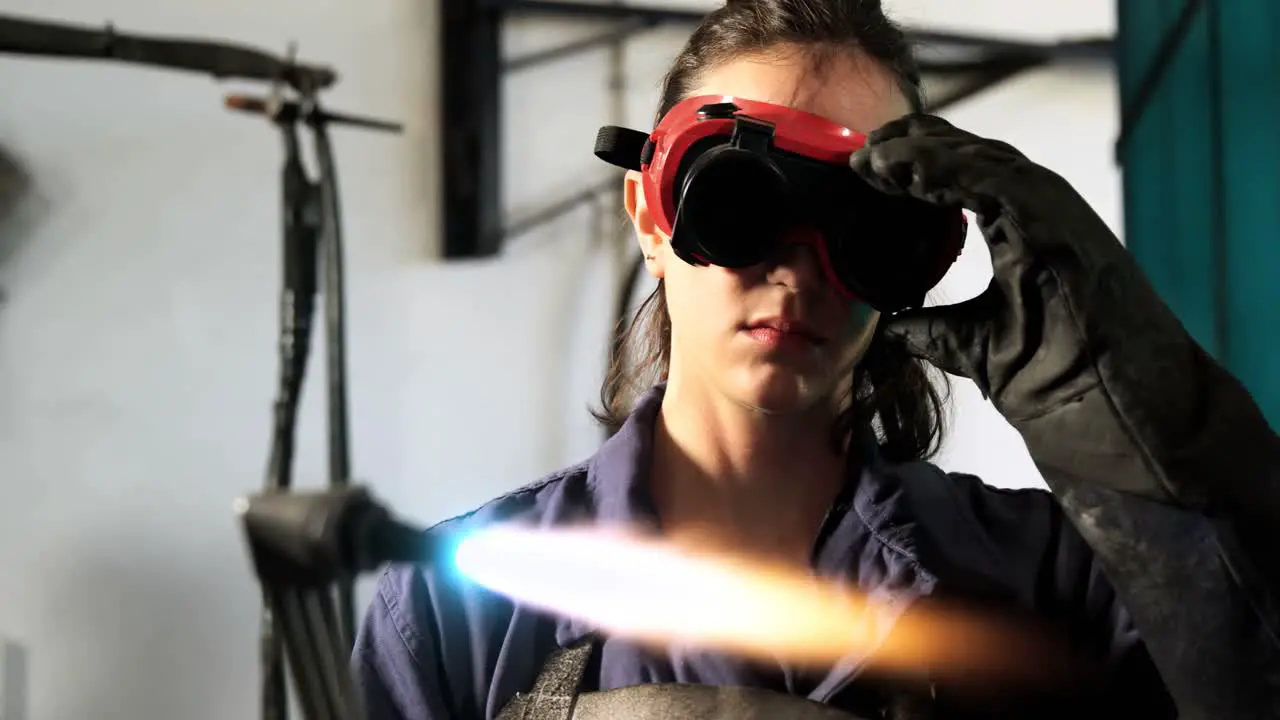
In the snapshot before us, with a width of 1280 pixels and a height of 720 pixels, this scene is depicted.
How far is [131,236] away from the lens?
3.96ft

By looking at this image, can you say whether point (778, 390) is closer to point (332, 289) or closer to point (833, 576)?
point (833, 576)

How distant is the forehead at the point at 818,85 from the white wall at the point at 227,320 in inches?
23.7

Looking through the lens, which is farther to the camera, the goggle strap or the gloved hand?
the goggle strap

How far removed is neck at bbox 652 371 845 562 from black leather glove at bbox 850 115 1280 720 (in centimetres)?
18

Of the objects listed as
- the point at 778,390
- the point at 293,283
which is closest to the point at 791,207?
the point at 778,390

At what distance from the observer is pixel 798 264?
24.0 inches

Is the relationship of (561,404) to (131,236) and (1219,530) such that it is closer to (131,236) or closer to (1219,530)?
(131,236)

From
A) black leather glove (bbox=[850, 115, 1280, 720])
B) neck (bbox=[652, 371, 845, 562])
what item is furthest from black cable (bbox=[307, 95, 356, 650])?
black leather glove (bbox=[850, 115, 1280, 720])

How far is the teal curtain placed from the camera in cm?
86

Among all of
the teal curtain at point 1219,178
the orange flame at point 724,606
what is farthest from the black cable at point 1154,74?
the orange flame at point 724,606

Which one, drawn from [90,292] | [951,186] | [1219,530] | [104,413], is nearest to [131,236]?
[90,292]

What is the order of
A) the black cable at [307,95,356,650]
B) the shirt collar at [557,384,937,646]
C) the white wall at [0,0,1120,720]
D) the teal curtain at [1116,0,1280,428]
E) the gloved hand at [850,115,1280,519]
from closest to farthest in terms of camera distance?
1. the gloved hand at [850,115,1280,519]
2. the shirt collar at [557,384,937,646]
3. the teal curtain at [1116,0,1280,428]
4. the black cable at [307,95,356,650]
5. the white wall at [0,0,1120,720]

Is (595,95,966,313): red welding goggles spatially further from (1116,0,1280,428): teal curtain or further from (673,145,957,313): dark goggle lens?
(1116,0,1280,428): teal curtain

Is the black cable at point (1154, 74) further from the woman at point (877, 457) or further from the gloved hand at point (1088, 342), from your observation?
the gloved hand at point (1088, 342)
